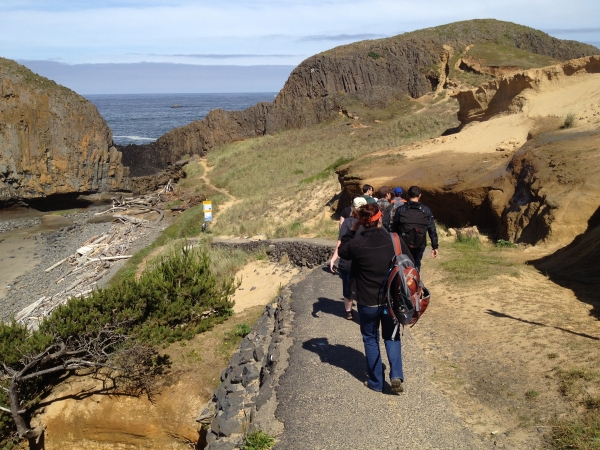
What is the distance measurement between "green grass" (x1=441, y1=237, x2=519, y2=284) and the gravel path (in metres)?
11.4

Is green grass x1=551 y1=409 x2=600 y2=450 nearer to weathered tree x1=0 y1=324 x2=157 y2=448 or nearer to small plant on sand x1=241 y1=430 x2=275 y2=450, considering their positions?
small plant on sand x1=241 y1=430 x2=275 y2=450

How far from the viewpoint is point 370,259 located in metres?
5.04

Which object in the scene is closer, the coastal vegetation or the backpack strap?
the backpack strap

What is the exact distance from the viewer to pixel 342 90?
50.2 meters

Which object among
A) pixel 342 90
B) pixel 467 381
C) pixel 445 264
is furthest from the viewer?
pixel 342 90

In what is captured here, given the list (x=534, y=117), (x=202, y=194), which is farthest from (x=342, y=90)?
(x=534, y=117)

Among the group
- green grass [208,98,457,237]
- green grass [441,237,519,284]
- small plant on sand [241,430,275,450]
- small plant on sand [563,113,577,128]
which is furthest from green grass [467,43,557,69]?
small plant on sand [241,430,275,450]

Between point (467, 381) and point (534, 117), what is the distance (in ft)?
44.1

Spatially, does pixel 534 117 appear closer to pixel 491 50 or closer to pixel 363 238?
pixel 363 238

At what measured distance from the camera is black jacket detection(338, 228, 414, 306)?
16.4 ft

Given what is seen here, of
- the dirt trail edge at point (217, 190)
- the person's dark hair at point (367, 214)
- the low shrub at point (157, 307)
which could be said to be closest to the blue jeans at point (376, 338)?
the person's dark hair at point (367, 214)

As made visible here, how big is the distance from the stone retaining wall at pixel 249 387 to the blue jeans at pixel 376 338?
1130mm

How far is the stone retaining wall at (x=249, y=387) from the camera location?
5453 millimetres

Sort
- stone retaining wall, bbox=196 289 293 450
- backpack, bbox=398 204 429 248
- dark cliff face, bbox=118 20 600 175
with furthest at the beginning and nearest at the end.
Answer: dark cliff face, bbox=118 20 600 175 < backpack, bbox=398 204 429 248 < stone retaining wall, bbox=196 289 293 450
